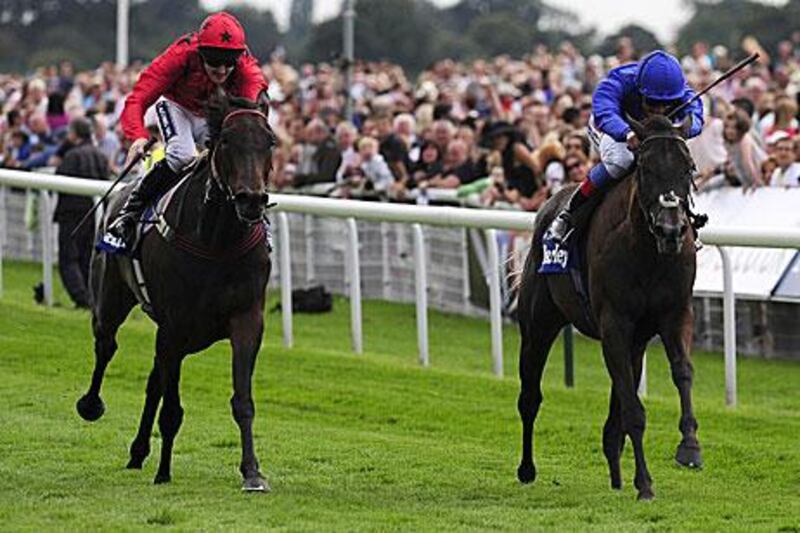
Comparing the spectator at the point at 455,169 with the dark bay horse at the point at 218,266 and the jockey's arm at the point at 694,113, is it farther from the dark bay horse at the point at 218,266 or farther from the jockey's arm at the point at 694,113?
the jockey's arm at the point at 694,113

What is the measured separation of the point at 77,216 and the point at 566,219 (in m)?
8.21

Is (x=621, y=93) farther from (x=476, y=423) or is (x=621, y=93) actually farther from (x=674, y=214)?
(x=476, y=423)

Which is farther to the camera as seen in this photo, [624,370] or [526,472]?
[526,472]

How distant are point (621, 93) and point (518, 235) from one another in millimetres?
6345

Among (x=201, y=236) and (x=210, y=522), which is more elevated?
(x=201, y=236)

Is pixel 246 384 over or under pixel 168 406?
over

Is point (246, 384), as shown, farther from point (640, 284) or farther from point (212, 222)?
point (640, 284)

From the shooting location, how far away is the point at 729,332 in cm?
1180

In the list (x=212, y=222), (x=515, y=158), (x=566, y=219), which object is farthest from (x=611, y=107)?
(x=515, y=158)

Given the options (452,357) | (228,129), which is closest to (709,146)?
(452,357)

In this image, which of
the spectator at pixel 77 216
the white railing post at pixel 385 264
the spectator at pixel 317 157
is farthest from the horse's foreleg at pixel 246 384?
the spectator at pixel 317 157

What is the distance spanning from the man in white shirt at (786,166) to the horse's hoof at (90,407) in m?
6.49

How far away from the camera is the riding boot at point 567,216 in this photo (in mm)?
9547

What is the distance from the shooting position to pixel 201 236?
30.2ft
